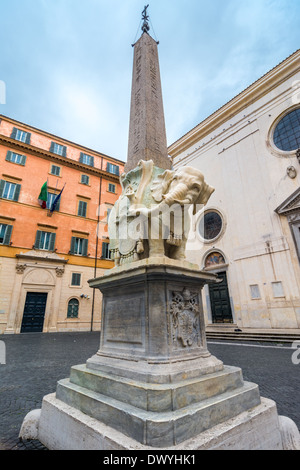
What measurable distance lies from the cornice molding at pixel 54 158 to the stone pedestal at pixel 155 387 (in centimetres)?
1751

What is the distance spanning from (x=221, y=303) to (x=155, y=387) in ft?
39.2

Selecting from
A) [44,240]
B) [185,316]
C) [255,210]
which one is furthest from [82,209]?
[185,316]

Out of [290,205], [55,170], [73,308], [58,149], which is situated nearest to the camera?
[290,205]

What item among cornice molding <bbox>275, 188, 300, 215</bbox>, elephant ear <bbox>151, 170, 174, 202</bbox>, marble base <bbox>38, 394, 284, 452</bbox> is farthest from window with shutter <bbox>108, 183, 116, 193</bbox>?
marble base <bbox>38, 394, 284, 452</bbox>

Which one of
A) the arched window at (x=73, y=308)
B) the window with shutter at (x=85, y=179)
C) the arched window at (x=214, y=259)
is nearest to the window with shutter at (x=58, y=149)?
the window with shutter at (x=85, y=179)

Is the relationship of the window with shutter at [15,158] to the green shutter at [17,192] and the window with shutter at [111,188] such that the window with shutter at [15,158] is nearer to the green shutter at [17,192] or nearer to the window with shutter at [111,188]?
the green shutter at [17,192]

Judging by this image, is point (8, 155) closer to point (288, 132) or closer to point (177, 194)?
point (288, 132)

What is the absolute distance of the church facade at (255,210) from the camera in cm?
1046

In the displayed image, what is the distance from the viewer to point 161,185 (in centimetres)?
244

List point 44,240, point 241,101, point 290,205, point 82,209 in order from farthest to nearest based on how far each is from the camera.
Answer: point 82,209
point 44,240
point 241,101
point 290,205

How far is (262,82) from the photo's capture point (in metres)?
13.3

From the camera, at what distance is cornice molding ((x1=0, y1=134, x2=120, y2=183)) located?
15.8m

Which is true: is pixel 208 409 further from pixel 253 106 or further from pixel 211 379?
pixel 253 106

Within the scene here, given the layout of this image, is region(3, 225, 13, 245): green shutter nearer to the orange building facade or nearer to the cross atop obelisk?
the orange building facade
